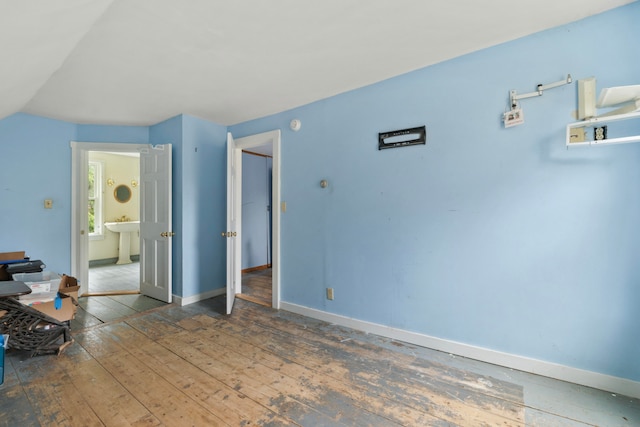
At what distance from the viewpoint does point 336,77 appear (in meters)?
2.62

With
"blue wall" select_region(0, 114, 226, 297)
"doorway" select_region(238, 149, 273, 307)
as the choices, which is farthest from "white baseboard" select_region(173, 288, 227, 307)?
"doorway" select_region(238, 149, 273, 307)

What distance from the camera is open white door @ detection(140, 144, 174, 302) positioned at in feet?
12.0

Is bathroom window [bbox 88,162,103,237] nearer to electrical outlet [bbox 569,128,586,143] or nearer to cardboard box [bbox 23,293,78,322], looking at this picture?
cardboard box [bbox 23,293,78,322]

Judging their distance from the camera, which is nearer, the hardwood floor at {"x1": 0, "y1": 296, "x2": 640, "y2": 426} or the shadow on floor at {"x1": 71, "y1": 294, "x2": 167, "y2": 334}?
the hardwood floor at {"x1": 0, "y1": 296, "x2": 640, "y2": 426}

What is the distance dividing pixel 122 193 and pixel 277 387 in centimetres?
633

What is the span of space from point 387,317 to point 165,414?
6.00ft

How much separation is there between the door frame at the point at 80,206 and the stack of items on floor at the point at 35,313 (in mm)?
962

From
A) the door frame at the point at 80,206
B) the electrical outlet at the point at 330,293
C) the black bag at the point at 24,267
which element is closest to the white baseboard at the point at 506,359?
the electrical outlet at the point at 330,293

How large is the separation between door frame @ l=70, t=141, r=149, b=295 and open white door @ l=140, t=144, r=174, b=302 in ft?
1.24

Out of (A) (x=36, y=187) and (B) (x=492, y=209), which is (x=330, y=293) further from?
(A) (x=36, y=187)

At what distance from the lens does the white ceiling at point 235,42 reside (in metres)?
1.66

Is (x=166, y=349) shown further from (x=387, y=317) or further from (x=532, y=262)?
(x=532, y=262)

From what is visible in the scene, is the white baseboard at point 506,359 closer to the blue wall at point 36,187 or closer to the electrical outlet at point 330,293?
the electrical outlet at point 330,293

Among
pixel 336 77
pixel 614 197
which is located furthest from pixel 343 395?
pixel 336 77
